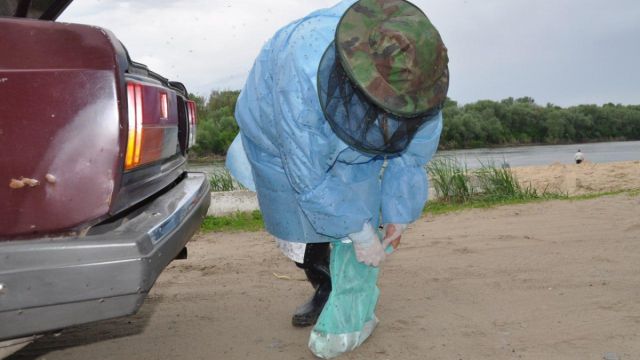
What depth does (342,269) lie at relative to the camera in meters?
3.09

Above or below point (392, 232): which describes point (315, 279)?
below

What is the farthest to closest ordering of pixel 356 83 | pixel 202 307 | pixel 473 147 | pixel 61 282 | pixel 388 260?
pixel 473 147 < pixel 388 260 < pixel 202 307 < pixel 356 83 < pixel 61 282

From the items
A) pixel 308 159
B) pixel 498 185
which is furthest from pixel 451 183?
pixel 308 159

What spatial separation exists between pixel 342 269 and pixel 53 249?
1.52m

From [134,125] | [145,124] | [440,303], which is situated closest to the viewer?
[134,125]

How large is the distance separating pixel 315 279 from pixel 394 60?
5.46 feet

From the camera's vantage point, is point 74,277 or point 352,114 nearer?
point 74,277

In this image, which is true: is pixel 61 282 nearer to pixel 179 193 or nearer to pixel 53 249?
pixel 53 249

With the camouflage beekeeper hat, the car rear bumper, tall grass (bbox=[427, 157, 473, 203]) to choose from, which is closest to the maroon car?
the car rear bumper

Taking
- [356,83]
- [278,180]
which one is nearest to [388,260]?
[278,180]

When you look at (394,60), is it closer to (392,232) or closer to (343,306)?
(392,232)

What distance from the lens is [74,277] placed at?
192 centimetres

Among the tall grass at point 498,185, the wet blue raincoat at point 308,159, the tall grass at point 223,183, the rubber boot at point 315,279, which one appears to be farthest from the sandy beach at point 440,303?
the tall grass at point 223,183

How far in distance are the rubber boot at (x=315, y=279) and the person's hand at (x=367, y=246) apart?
55 cm
